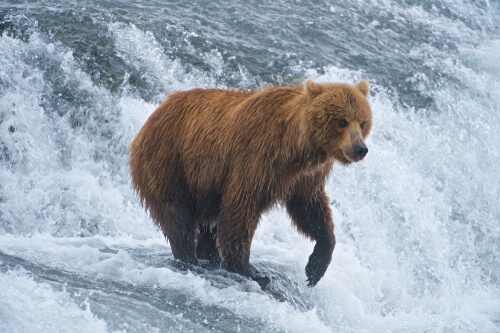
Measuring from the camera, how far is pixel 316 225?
17.6ft

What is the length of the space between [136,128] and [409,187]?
3.26 meters

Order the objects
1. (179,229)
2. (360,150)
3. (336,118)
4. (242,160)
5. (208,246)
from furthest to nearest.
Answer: (208,246), (179,229), (242,160), (336,118), (360,150)

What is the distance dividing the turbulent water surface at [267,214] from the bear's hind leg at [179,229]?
154mm

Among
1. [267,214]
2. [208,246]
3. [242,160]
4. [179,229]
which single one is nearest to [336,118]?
[242,160]

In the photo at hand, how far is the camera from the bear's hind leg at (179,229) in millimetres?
5266

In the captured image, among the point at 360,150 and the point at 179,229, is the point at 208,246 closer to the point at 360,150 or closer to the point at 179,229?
the point at 179,229

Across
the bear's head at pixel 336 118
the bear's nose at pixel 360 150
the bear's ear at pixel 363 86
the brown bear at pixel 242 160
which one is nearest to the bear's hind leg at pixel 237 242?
the brown bear at pixel 242 160

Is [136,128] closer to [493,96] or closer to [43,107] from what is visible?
[43,107]

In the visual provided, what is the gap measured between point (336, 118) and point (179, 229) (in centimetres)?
161

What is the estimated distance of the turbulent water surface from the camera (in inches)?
182

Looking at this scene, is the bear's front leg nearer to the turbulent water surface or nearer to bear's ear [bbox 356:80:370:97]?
the turbulent water surface

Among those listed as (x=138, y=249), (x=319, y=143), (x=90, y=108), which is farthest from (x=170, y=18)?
(x=319, y=143)

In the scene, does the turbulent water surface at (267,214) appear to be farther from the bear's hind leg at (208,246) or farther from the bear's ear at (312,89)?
the bear's ear at (312,89)

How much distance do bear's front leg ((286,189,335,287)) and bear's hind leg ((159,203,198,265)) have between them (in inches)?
33.0
